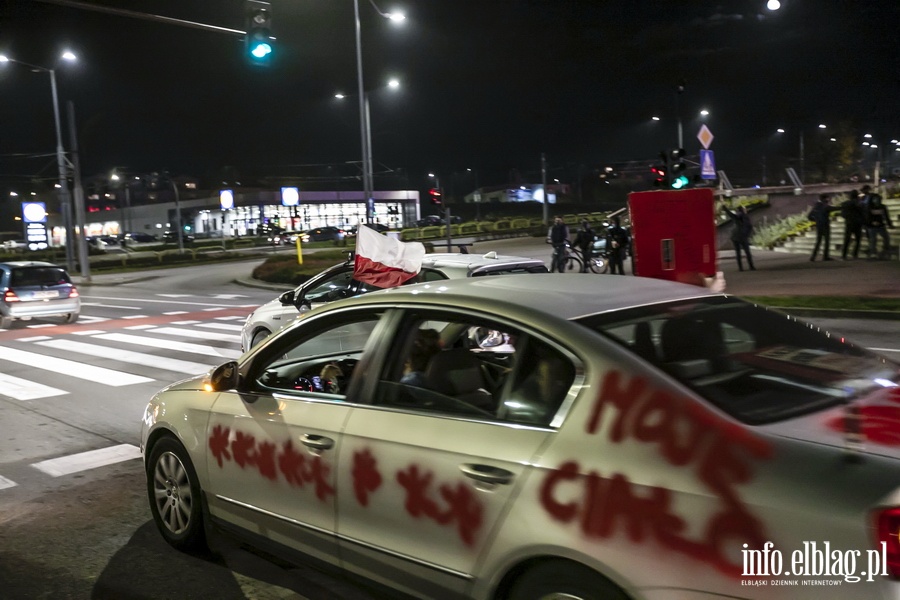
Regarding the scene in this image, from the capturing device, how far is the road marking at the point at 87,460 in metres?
6.80

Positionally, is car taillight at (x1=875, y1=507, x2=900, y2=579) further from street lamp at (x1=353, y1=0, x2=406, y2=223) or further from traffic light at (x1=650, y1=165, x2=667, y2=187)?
street lamp at (x1=353, y1=0, x2=406, y2=223)

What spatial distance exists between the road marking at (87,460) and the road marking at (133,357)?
3774 millimetres

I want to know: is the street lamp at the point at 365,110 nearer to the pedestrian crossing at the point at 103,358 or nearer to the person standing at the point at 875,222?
the pedestrian crossing at the point at 103,358

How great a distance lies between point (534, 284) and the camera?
3.80m

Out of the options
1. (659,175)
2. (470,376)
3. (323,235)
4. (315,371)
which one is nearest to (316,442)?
(470,376)

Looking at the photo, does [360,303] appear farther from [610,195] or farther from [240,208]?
[610,195]

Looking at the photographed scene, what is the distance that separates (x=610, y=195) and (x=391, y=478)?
117m

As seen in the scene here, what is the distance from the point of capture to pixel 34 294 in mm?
18984

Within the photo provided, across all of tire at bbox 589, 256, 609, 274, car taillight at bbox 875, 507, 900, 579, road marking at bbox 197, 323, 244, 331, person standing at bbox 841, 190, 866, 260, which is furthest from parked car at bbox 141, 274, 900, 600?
tire at bbox 589, 256, 609, 274

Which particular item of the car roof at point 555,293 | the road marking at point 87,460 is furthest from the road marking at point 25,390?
the car roof at point 555,293

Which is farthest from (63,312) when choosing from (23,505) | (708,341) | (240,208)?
(240,208)

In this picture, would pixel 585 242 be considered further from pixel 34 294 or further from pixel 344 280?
pixel 34 294

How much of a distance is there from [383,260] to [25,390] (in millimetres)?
5162

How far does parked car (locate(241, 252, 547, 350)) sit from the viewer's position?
30.6ft
